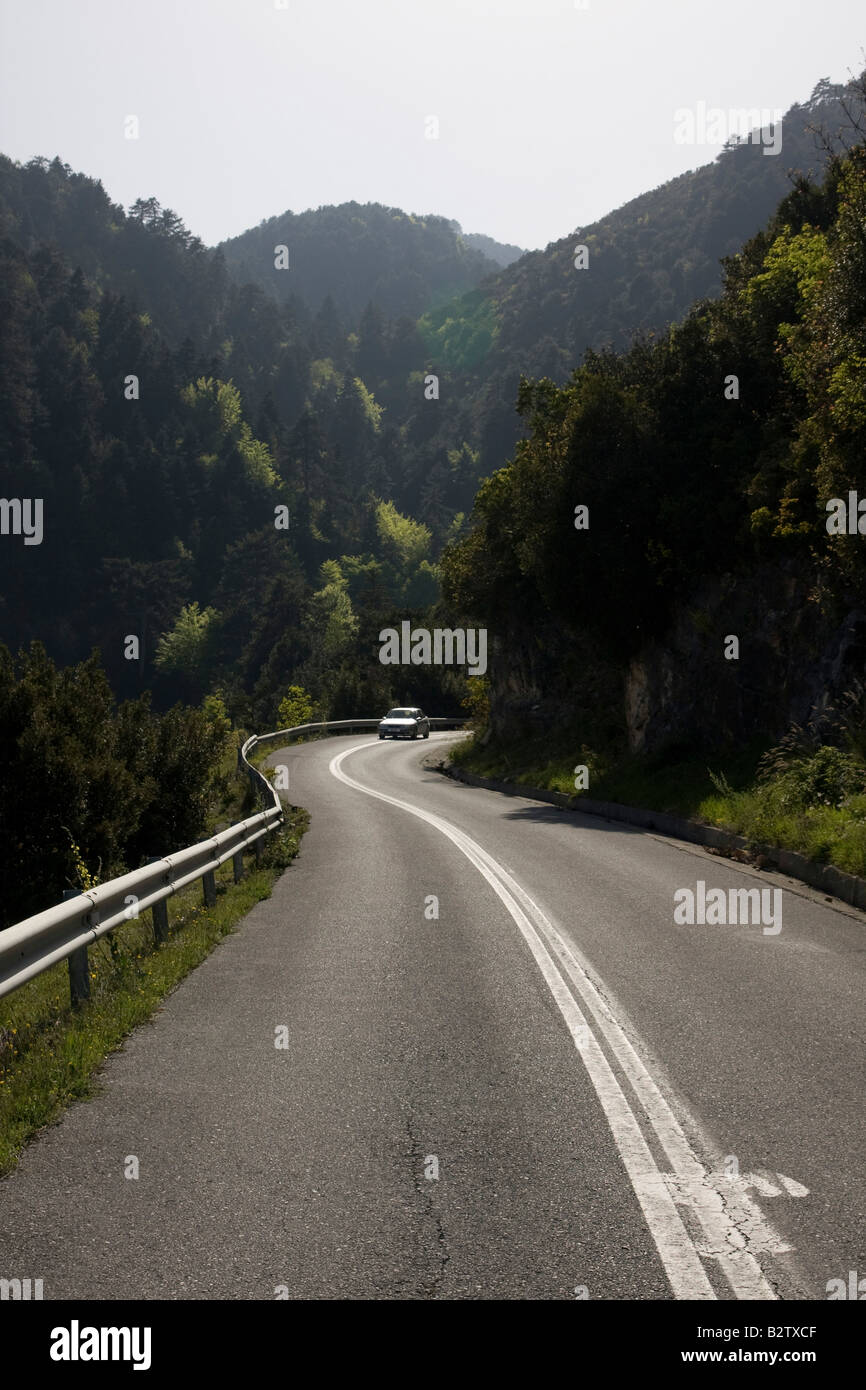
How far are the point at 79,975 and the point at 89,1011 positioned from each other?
0.29 meters

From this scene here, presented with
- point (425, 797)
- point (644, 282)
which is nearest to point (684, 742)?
point (425, 797)

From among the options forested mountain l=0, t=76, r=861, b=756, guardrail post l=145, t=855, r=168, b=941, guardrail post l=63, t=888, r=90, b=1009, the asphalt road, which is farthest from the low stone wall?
forested mountain l=0, t=76, r=861, b=756

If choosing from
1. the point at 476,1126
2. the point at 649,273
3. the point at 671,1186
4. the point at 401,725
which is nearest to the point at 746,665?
the point at 476,1126

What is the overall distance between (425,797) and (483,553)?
13.4 meters

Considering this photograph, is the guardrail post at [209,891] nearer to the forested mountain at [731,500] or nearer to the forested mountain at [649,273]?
the forested mountain at [731,500]

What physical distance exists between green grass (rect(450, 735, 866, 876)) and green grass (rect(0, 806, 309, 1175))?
21.9 ft

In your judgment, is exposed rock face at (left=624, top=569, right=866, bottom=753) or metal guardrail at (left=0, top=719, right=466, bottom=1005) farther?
exposed rock face at (left=624, top=569, right=866, bottom=753)

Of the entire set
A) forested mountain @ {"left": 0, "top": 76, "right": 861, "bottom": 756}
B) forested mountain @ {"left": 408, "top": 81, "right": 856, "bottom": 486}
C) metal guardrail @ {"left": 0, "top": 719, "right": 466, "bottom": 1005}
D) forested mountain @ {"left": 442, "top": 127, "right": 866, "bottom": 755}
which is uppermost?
forested mountain @ {"left": 408, "top": 81, "right": 856, "bottom": 486}

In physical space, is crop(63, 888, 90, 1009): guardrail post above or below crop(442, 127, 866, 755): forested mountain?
below

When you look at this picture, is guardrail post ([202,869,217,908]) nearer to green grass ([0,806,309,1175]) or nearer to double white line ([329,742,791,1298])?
green grass ([0,806,309,1175])

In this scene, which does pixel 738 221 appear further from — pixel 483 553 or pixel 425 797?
pixel 425 797

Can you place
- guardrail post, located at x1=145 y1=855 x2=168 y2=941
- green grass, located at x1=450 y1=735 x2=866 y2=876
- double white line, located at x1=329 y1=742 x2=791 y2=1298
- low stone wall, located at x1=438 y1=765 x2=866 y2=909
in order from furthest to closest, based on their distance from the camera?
green grass, located at x1=450 y1=735 x2=866 y2=876, low stone wall, located at x1=438 y1=765 x2=866 y2=909, guardrail post, located at x1=145 y1=855 x2=168 y2=941, double white line, located at x1=329 y1=742 x2=791 y2=1298

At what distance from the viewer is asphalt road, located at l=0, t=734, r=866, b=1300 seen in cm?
394
